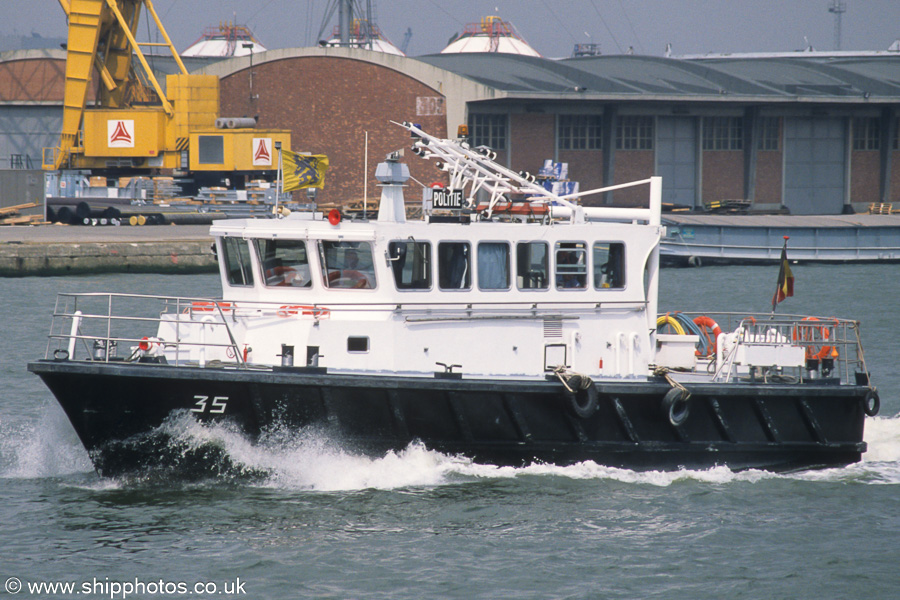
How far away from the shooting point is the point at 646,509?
11297mm

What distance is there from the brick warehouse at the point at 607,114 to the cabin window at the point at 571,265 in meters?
31.8

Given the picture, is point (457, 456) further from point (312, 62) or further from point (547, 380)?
point (312, 62)

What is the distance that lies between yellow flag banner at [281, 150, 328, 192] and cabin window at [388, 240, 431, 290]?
178cm

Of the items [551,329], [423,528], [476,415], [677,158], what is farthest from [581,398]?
[677,158]

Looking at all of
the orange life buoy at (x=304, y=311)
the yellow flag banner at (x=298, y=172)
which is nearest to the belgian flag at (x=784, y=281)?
the orange life buoy at (x=304, y=311)

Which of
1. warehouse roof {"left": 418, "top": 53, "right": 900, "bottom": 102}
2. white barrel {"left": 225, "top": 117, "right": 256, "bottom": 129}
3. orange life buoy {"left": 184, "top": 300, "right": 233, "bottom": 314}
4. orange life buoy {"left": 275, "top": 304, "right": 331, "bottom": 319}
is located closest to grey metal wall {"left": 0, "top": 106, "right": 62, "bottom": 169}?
white barrel {"left": 225, "top": 117, "right": 256, "bottom": 129}

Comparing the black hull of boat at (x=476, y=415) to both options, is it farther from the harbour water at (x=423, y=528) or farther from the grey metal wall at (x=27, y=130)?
the grey metal wall at (x=27, y=130)

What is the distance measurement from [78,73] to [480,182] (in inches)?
1358

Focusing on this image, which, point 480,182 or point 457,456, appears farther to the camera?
point 480,182

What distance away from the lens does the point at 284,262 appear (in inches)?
464

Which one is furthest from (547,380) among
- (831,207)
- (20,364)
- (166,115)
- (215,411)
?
(831,207)

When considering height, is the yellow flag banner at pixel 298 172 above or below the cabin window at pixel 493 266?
above

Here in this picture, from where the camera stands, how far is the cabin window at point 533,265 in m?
12.0

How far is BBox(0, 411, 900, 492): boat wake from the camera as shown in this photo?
36.7 feet
